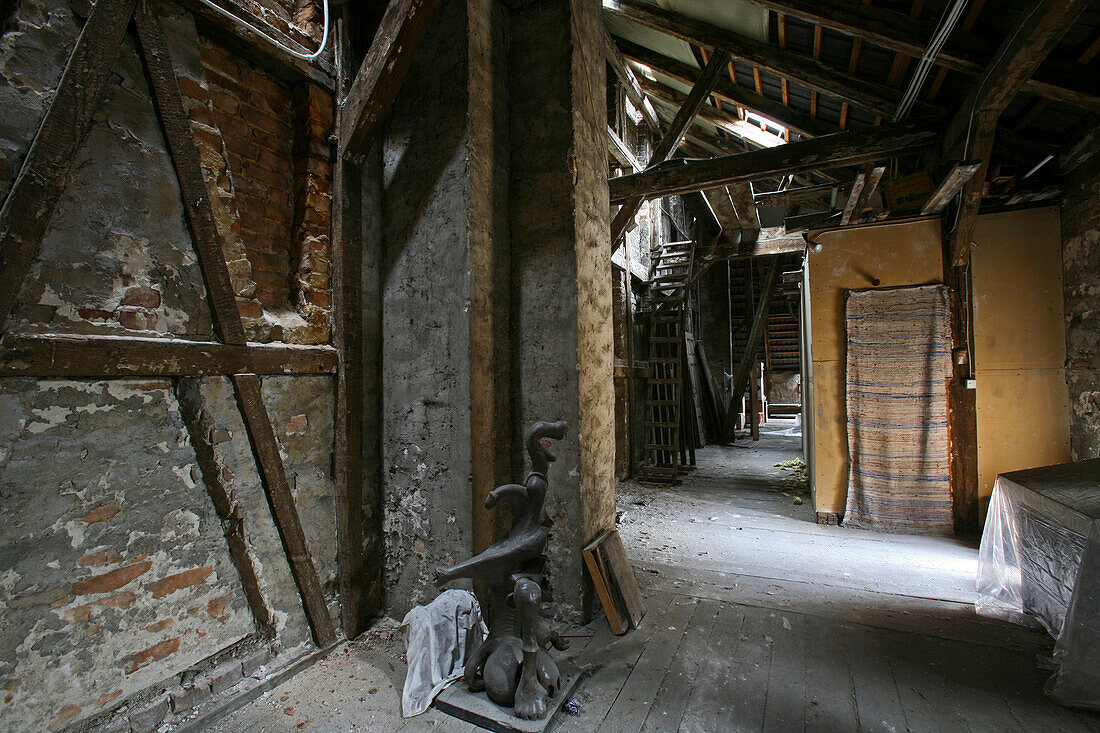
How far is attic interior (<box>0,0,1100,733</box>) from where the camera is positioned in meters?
1.70

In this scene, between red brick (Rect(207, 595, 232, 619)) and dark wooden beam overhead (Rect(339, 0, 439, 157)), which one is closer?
red brick (Rect(207, 595, 232, 619))

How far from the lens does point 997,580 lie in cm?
287

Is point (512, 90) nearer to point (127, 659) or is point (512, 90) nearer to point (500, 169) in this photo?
point (500, 169)

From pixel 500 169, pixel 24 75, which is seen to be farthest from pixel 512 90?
pixel 24 75

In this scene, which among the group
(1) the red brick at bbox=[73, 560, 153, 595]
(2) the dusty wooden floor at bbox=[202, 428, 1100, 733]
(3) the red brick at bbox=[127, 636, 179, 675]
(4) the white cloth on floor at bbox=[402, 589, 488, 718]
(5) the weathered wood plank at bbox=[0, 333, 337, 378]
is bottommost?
(2) the dusty wooden floor at bbox=[202, 428, 1100, 733]

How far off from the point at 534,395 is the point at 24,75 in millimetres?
2315

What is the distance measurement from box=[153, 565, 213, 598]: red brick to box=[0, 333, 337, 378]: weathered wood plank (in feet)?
2.65

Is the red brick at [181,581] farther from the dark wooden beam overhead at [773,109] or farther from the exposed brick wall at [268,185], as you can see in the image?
the dark wooden beam overhead at [773,109]

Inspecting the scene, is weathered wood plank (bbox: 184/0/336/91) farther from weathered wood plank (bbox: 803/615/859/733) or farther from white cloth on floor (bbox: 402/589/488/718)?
weathered wood plank (bbox: 803/615/859/733)

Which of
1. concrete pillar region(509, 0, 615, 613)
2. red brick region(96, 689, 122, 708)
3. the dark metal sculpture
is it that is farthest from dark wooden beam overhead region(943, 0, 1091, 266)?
red brick region(96, 689, 122, 708)

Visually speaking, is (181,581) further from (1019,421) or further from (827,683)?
(1019,421)

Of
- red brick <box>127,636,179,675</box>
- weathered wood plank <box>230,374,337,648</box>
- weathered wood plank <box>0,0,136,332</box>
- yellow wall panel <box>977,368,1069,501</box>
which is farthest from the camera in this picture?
yellow wall panel <box>977,368,1069,501</box>

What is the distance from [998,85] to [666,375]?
4949mm

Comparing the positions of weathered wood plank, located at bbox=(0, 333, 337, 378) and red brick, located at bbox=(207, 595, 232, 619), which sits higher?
weathered wood plank, located at bbox=(0, 333, 337, 378)
